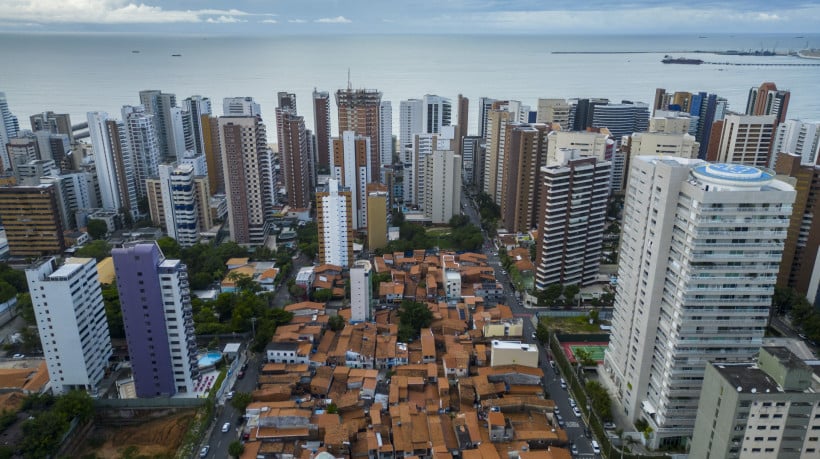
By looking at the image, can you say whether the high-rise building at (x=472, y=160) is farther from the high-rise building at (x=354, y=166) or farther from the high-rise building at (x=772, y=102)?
the high-rise building at (x=772, y=102)

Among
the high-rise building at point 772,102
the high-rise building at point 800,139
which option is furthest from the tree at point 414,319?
the high-rise building at point 772,102

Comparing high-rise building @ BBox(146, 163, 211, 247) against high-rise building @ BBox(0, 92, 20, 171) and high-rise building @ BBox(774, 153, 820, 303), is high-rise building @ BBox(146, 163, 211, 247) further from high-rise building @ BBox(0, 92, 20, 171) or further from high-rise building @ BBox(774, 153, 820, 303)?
high-rise building @ BBox(774, 153, 820, 303)

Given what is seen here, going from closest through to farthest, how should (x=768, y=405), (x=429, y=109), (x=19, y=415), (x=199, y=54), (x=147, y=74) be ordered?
(x=768, y=405)
(x=19, y=415)
(x=429, y=109)
(x=147, y=74)
(x=199, y=54)

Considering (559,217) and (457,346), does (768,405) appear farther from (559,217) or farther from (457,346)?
(559,217)

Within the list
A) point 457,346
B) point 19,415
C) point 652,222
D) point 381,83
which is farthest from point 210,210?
point 381,83

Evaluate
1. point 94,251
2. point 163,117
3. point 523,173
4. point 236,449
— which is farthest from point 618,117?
point 236,449
